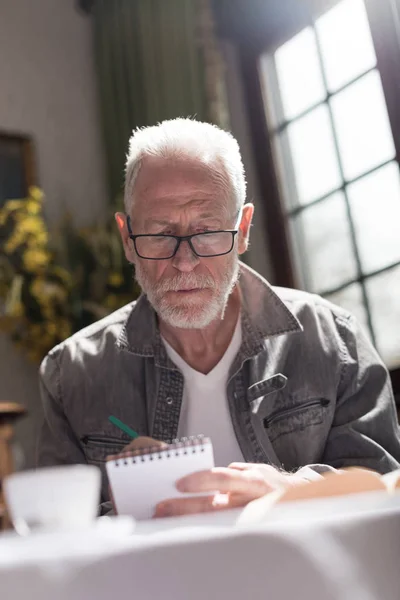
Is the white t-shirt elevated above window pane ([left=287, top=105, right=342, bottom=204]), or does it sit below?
below

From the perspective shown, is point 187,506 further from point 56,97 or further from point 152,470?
point 56,97

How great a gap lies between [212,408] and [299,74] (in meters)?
1.88

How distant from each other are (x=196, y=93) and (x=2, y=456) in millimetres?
1579

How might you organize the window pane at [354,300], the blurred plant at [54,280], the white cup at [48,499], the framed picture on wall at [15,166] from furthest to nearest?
the framed picture on wall at [15,166], the blurred plant at [54,280], the window pane at [354,300], the white cup at [48,499]

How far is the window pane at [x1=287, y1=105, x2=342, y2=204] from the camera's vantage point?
283cm

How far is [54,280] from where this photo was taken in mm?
3227

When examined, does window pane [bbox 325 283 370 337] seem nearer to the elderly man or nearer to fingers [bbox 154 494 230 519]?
the elderly man

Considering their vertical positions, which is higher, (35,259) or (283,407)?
(35,259)

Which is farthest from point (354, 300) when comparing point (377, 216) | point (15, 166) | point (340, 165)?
point (15, 166)

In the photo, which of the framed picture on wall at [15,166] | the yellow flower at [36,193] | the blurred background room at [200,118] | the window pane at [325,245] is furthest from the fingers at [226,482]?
the framed picture on wall at [15,166]

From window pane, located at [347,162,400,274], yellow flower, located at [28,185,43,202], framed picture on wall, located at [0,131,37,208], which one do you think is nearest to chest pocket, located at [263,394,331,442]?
window pane, located at [347,162,400,274]

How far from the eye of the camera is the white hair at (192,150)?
144 cm

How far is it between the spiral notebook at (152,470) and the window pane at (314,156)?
2148 mm

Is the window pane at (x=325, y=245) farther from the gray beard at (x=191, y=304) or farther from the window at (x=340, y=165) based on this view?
the gray beard at (x=191, y=304)
